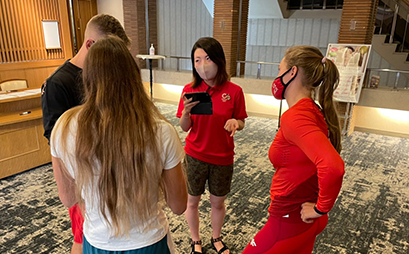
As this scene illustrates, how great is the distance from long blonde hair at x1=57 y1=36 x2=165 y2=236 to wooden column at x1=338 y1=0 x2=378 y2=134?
5337 mm

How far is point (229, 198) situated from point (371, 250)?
4.50 feet

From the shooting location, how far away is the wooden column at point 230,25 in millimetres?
6664

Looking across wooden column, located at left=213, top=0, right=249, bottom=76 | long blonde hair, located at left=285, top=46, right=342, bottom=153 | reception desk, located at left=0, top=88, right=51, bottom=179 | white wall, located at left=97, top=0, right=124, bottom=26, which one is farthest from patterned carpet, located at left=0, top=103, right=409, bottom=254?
white wall, located at left=97, top=0, right=124, bottom=26

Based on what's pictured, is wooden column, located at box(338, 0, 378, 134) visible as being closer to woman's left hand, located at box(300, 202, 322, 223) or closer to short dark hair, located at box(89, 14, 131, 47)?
woman's left hand, located at box(300, 202, 322, 223)

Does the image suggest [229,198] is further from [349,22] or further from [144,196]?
[349,22]

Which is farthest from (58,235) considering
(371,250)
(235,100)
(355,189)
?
(355,189)

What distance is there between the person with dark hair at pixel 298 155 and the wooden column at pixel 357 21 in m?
4.61

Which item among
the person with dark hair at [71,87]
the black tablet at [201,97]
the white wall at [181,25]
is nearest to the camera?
the person with dark hair at [71,87]

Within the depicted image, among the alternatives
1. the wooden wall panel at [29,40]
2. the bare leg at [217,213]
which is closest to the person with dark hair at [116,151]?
the bare leg at [217,213]

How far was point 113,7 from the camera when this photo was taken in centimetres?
852

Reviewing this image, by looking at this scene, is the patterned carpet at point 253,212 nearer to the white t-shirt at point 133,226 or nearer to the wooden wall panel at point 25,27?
the white t-shirt at point 133,226

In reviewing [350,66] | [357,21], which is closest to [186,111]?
[350,66]

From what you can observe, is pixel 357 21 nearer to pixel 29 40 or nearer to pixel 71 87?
pixel 71 87

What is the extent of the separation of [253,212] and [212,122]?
1.37 meters
